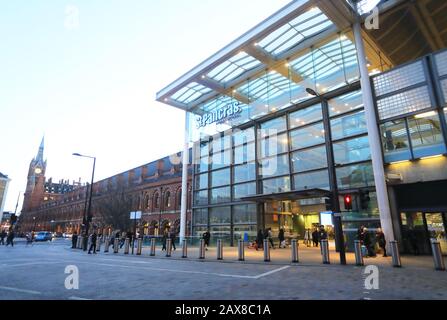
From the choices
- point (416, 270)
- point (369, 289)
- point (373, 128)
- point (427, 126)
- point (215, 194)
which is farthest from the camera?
point (215, 194)

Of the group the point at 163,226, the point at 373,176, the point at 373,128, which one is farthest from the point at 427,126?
the point at 163,226

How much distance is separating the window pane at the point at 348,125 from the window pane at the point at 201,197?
13710 mm

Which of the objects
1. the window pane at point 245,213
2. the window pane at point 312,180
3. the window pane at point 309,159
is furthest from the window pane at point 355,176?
the window pane at point 245,213

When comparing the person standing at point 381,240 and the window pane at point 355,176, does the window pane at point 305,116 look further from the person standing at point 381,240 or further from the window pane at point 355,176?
the person standing at point 381,240

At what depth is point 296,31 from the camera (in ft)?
67.6

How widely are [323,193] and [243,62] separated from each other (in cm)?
1321

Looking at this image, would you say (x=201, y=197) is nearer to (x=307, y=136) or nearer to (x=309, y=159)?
(x=309, y=159)

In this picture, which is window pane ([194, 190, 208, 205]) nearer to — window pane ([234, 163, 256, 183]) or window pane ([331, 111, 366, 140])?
window pane ([234, 163, 256, 183])

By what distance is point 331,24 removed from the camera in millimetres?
19594

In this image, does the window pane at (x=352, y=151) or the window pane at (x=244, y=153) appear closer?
the window pane at (x=352, y=151)

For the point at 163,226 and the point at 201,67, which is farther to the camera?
the point at 163,226

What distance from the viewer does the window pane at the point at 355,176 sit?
17.1 m

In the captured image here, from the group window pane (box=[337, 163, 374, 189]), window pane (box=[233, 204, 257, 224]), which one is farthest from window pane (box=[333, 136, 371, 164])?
window pane (box=[233, 204, 257, 224])

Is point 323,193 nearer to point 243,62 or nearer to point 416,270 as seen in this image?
point 416,270
